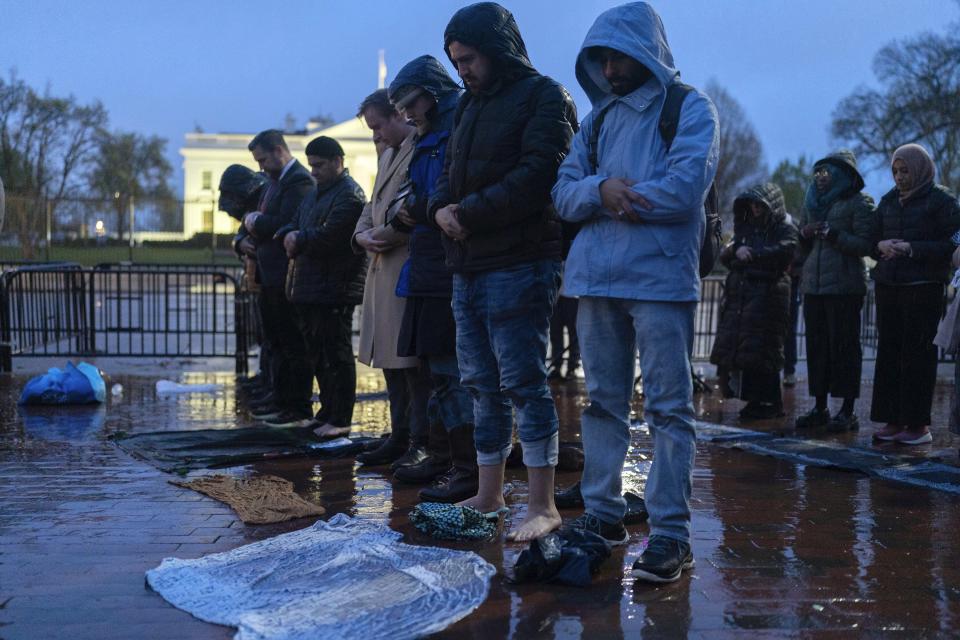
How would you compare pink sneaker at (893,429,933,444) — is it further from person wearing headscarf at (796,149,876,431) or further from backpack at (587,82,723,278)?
backpack at (587,82,723,278)

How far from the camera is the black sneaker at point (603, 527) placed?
4.12 m

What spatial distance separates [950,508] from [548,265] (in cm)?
231

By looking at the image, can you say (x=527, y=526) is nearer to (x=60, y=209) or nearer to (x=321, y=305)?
(x=321, y=305)

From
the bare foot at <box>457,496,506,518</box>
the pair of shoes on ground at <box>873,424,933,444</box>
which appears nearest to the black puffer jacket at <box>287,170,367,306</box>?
the bare foot at <box>457,496,506,518</box>

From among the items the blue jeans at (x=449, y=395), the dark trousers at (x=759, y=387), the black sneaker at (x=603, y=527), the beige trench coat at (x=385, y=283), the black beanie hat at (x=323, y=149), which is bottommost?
the black sneaker at (x=603, y=527)

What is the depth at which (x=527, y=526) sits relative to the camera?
4.36m

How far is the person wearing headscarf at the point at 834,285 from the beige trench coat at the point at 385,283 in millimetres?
3202

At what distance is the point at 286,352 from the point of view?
25.6ft

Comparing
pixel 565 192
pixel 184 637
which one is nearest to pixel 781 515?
pixel 565 192

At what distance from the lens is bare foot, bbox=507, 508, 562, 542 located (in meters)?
4.29

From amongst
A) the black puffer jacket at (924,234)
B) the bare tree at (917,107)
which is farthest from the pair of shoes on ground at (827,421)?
the bare tree at (917,107)

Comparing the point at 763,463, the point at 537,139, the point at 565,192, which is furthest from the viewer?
the point at 763,463

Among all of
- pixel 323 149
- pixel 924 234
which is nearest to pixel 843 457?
pixel 924 234

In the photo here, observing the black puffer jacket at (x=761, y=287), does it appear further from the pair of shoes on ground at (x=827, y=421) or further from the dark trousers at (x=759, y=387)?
the pair of shoes on ground at (x=827, y=421)
